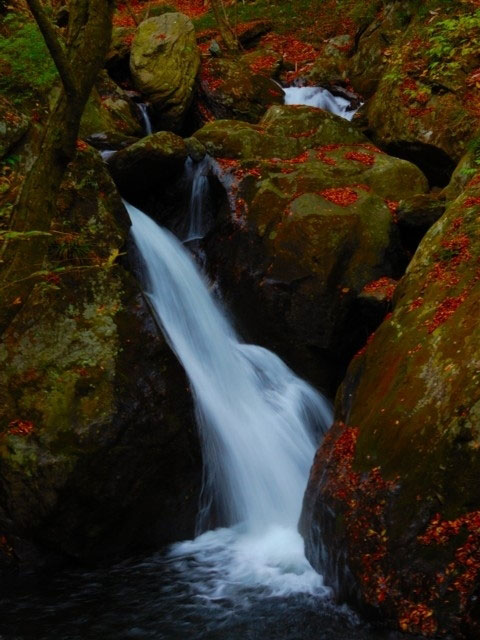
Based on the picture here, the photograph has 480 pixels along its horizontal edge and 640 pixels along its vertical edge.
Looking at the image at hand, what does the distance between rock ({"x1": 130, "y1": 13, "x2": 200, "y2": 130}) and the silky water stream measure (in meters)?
5.82

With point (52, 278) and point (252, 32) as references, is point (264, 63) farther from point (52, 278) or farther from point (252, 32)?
point (52, 278)

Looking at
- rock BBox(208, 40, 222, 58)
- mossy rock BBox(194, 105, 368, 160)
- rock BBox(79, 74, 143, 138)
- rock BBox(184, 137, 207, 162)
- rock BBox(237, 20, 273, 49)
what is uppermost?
rock BBox(237, 20, 273, 49)

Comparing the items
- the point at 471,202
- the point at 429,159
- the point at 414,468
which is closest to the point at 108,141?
the point at 429,159

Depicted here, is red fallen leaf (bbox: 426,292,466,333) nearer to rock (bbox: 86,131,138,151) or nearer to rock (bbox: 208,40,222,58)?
rock (bbox: 86,131,138,151)

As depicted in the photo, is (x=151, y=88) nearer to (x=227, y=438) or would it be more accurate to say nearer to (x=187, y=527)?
(x=227, y=438)

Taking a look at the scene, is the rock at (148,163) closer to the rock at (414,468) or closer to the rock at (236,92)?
the rock at (236,92)

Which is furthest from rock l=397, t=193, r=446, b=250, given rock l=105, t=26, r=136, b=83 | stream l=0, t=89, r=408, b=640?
rock l=105, t=26, r=136, b=83

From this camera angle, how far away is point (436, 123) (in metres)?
11.7

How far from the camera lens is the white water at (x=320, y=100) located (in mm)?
15570

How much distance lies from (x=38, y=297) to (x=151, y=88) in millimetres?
10330

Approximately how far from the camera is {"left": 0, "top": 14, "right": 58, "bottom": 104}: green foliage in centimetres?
955

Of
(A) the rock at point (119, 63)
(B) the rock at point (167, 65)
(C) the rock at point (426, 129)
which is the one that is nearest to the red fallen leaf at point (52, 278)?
(C) the rock at point (426, 129)

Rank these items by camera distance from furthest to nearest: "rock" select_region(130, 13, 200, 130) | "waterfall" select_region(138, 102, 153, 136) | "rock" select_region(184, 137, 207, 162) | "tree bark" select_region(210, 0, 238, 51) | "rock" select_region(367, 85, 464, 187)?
"tree bark" select_region(210, 0, 238, 51) → "rock" select_region(130, 13, 200, 130) → "waterfall" select_region(138, 102, 153, 136) → "rock" select_region(184, 137, 207, 162) → "rock" select_region(367, 85, 464, 187)

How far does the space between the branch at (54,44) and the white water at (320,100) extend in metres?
12.8
